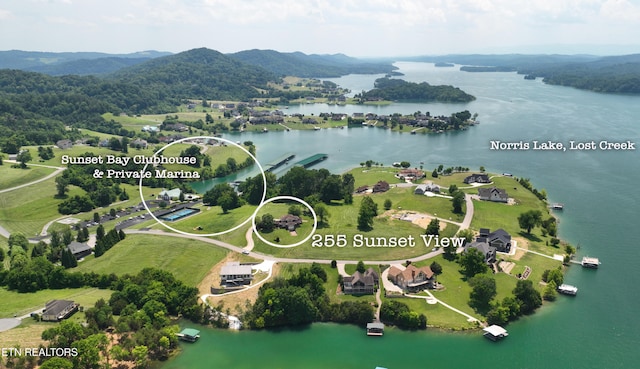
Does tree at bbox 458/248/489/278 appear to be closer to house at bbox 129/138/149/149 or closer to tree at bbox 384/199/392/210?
tree at bbox 384/199/392/210

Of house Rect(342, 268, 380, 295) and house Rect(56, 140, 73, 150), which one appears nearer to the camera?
house Rect(342, 268, 380, 295)

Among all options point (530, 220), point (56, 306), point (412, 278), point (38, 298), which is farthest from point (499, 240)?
point (38, 298)

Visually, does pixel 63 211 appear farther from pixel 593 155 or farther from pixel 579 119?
pixel 579 119

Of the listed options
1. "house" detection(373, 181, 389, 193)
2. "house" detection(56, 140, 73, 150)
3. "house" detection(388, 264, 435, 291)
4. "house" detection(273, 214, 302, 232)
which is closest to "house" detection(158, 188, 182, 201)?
"house" detection(273, 214, 302, 232)

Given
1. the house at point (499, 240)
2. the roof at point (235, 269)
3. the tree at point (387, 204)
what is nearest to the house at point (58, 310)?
the roof at point (235, 269)

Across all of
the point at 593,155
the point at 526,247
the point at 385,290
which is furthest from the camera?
the point at 593,155

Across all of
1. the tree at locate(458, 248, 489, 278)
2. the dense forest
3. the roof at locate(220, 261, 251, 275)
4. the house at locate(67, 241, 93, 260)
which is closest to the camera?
the roof at locate(220, 261, 251, 275)

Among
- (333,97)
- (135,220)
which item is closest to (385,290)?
(135,220)
